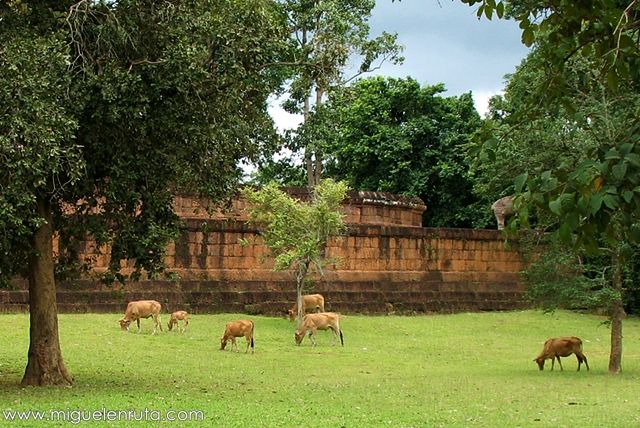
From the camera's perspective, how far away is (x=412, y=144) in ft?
144

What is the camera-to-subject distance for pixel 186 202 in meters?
29.4

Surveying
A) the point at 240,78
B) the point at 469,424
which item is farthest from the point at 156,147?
the point at 469,424

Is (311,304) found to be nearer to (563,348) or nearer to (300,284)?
(300,284)

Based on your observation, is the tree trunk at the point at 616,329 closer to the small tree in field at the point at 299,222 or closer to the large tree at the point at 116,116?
the small tree in field at the point at 299,222

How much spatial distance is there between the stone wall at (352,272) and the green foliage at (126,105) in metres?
10.3

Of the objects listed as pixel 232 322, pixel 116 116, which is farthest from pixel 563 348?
pixel 116 116

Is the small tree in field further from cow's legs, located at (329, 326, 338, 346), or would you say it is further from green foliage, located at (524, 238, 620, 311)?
green foliage, located at (524, 238, 620, 311)

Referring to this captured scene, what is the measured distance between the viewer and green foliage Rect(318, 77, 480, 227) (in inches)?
1711

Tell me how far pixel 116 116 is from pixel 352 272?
64.5 ft

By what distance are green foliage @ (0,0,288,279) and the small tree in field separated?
1092 cm

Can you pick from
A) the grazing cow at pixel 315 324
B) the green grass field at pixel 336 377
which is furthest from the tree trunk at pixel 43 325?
the grazing cow at pixel 315 324

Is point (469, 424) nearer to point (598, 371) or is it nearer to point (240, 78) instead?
point (240, 78)

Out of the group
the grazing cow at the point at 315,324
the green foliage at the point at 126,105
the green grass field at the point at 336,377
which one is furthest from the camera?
the grazing cow at the point at 315,324

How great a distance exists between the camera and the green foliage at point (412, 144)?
43469 millimetres
